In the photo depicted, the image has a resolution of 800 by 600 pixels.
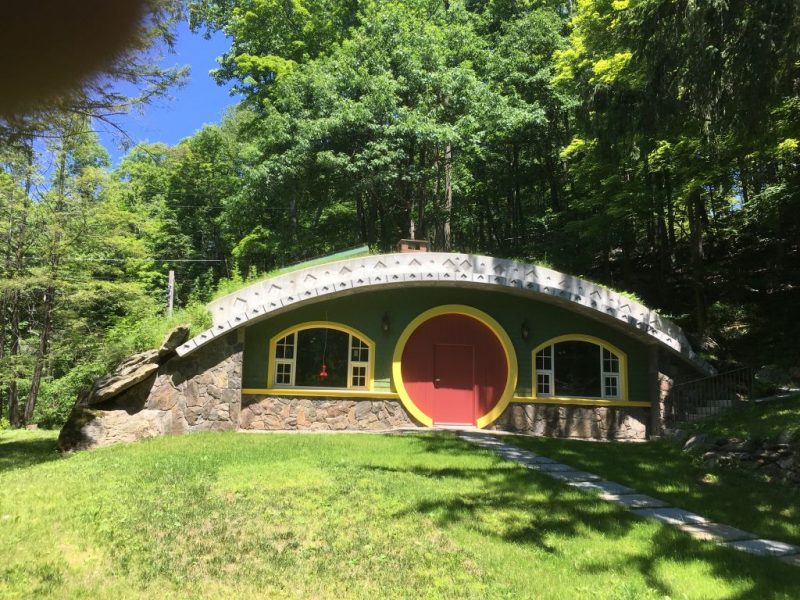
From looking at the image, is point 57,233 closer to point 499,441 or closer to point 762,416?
point 499,441

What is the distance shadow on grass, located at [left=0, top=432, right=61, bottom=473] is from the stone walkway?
7781 mm

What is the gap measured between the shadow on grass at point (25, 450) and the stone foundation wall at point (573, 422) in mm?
8824

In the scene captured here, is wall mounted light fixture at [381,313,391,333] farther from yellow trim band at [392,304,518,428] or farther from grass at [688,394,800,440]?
grass at [688,394,800,440]

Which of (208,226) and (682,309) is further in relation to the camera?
(208,226)

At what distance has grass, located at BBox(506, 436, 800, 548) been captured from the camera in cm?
621

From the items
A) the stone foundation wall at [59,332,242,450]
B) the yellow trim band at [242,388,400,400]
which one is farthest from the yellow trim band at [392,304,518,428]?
the stone foundation wall at [59,332,242,450]

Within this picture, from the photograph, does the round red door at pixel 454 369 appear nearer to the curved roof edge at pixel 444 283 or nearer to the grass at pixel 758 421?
the curved roof edge at pixel 444 283

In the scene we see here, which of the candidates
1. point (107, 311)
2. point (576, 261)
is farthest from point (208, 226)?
point (576, 261)

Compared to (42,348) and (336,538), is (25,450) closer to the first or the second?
(42,348)

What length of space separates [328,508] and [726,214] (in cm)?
2391

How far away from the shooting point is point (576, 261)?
20141 millimetres

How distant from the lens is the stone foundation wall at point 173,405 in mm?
9984

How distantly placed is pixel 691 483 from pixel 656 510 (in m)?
1.94

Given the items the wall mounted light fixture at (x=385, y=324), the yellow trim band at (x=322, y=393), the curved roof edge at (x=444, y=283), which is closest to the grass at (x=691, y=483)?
the curved roof edge at (x=444, y=283)
